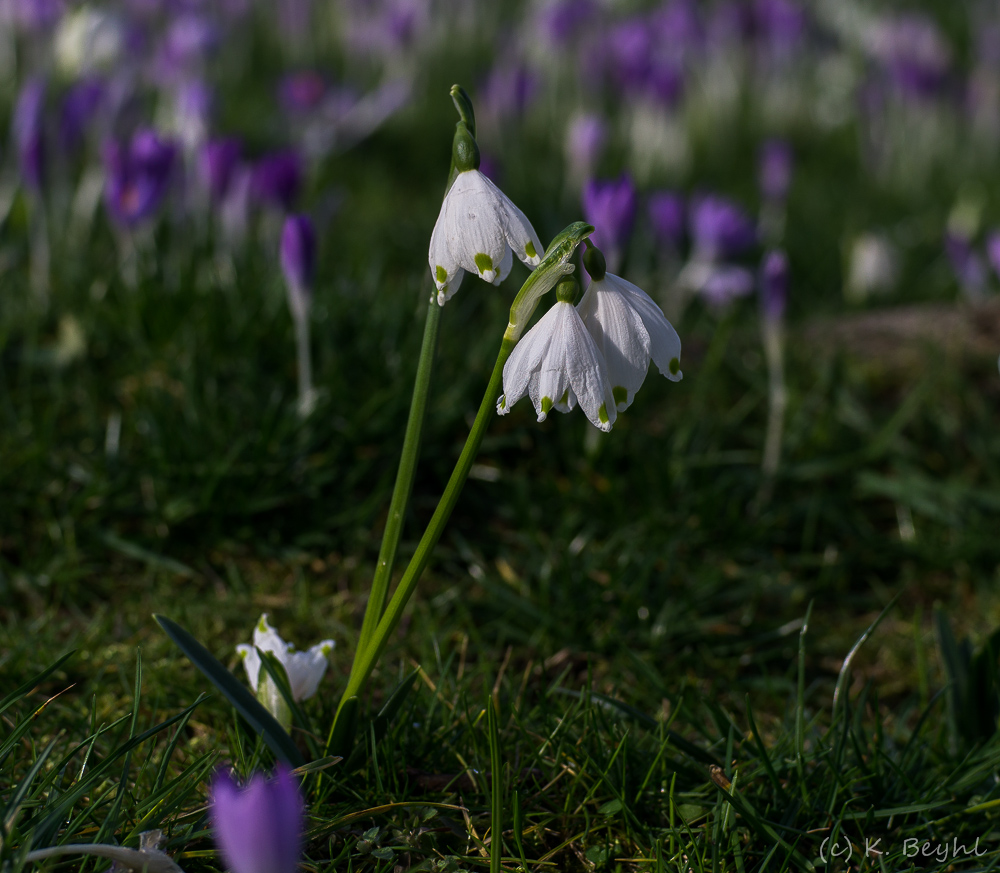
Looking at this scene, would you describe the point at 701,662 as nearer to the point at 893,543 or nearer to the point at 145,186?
the point at 893,543

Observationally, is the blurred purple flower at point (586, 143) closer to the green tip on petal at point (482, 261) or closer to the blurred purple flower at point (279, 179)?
the blurred purple flower at point (279, 179)

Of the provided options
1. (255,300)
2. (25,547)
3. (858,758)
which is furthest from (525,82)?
(858,758)

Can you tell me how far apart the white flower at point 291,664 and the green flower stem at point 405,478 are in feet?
0.68

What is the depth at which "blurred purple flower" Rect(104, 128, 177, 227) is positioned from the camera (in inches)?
116

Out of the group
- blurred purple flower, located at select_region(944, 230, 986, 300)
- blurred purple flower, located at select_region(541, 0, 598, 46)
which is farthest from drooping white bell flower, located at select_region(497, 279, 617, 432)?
blurred purple flower, located at select_region(541, 0, 598, 46)

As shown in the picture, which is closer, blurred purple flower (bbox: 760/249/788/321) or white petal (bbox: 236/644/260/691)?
white petal (bbox: 236/644/260/691)

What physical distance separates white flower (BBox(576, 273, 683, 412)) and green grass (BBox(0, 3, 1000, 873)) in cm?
59

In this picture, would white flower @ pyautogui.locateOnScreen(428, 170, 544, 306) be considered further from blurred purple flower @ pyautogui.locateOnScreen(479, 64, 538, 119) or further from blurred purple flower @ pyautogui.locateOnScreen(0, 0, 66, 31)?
blurred purple flower @ pyautogui.locateOnScreen(479, 64, 538, 119)

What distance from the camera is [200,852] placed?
1.45 meters

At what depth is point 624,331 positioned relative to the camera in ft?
4.37

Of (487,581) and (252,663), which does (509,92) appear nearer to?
(487,581)

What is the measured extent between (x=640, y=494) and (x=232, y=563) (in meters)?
1.12

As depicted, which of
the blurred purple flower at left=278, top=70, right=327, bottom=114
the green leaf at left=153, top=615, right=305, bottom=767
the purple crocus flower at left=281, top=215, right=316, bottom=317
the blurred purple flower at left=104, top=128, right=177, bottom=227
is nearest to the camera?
the green leaf at left=153, top=615, right=305, bottom=767

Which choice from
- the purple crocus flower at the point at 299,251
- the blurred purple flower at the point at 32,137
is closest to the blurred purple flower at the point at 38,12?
the blurred purple flower at the point at 32,137
